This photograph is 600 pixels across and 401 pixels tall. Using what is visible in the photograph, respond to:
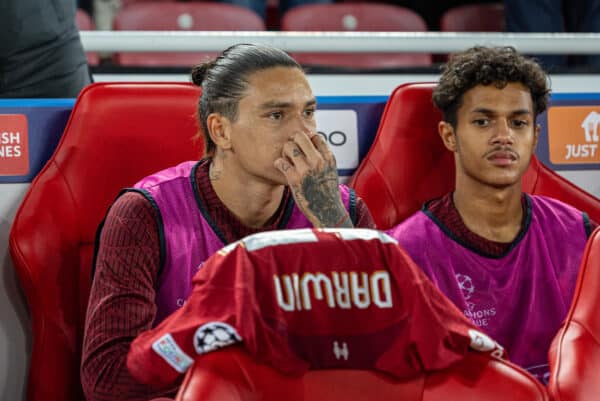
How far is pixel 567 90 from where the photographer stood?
237 cm

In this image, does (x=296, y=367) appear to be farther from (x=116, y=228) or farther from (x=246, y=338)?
(x=116, y=228)

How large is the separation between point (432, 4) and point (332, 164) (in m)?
2.55

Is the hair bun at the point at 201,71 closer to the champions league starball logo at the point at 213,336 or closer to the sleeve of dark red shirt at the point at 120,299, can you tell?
the sleeve of dark red shirt at the point at 120,299

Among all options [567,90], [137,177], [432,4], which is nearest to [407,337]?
[137,177]

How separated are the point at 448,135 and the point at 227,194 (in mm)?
494

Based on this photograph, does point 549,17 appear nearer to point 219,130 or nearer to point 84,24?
point 84,24

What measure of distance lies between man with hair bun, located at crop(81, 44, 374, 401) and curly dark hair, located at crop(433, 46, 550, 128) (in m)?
0.32

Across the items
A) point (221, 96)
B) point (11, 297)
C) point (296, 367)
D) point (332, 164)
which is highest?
point (221, 96)

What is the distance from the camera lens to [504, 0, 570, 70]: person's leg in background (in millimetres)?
2924

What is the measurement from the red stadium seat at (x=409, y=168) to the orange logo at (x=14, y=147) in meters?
0.62

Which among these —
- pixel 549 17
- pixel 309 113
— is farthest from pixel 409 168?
pixel 549 17

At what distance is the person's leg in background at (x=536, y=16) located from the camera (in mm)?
2924

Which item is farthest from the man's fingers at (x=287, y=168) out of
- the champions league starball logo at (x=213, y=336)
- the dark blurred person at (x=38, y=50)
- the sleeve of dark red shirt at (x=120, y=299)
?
the dark blurred person at (x=38, y=50)

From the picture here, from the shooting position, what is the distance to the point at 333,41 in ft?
7.51
